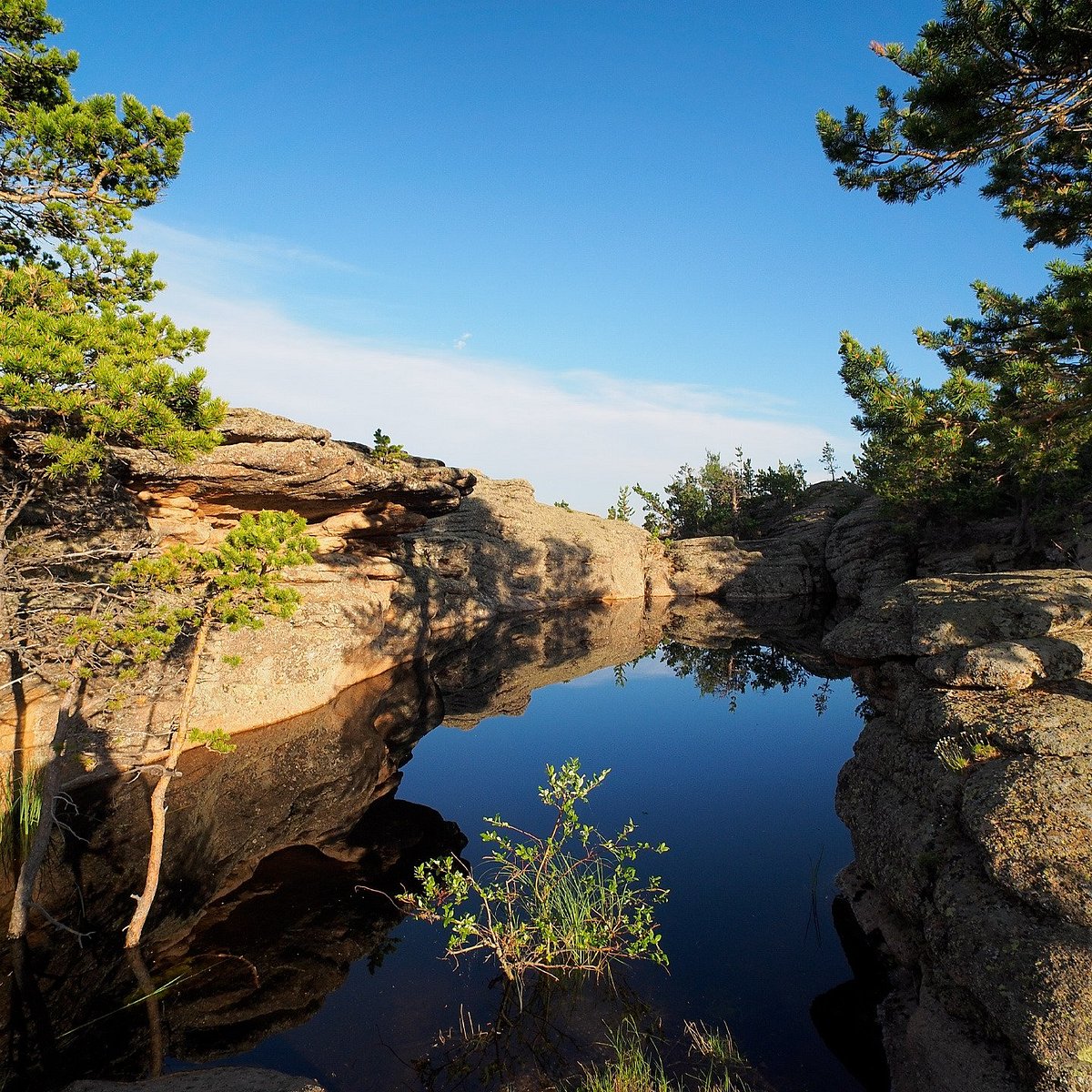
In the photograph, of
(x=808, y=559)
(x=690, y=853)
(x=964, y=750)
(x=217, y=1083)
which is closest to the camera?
(x=217, y=1083)

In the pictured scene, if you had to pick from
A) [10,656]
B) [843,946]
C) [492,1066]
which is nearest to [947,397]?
[843,946]

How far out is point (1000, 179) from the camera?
10430 millimetres

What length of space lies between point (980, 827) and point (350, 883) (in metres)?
9.69

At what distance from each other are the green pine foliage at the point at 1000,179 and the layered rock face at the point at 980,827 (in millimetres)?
3406

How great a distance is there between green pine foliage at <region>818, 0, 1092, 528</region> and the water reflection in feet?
29.7

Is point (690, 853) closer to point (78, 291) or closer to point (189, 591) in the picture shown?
point (189, 591)

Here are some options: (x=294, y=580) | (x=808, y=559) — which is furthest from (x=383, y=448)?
(x=808, y=559)

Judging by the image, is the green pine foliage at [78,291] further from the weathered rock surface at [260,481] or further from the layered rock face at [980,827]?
the layered rock face at [980,827]

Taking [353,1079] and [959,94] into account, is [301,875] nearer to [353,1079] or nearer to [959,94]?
[353,1079]

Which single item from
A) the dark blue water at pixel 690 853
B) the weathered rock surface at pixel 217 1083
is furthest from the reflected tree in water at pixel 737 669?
the weathered rock surface at pixel 217 1083

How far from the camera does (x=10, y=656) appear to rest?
12.4 metres

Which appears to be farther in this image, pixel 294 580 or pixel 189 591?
pixel 294 580

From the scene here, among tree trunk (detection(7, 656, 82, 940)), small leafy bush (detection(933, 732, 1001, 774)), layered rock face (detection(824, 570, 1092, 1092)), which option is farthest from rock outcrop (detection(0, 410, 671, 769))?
small leafy bush (detection(933, 732, 1001, 774))

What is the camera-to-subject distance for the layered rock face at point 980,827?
5332 millimetres
